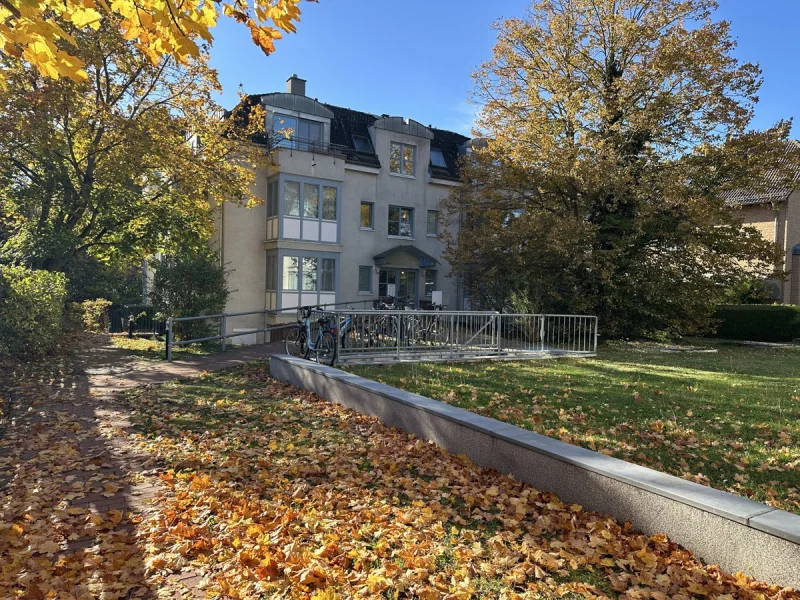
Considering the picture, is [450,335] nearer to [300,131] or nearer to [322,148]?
[322,148]

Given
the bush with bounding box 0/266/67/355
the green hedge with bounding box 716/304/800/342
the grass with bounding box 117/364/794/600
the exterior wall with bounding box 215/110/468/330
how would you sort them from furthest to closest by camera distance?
the exterior wall with bounding box 215/110/468/330
the green hedge with bounding box 716/304/800/342
the bush with bounding box 0/266/67/355
the grass with bounding box 117/364/794/600

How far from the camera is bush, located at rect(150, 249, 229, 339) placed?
14.9 metres

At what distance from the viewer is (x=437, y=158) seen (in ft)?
90.0

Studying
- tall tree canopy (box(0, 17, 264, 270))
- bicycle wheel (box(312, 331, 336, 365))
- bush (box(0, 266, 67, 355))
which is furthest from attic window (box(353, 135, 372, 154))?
bicycle wheel (box(312, 331, 336, 365))

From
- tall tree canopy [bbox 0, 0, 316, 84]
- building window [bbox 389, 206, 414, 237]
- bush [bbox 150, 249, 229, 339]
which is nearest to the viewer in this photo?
tall tree canopy [bbox 0, 0, 316, 84]

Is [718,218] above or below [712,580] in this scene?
above

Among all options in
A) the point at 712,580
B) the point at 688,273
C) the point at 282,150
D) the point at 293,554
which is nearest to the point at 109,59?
the point at 282,150

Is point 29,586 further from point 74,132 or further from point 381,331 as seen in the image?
point 74,132

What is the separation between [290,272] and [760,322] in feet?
61.7

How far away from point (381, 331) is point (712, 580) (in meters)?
8.40

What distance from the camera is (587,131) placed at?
1795cm

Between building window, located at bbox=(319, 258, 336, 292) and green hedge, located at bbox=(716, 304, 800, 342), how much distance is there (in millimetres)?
15285

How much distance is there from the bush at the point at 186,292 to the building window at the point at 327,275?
7.37 metres

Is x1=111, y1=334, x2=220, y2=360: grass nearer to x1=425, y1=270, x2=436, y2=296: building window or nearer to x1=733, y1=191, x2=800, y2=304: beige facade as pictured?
x1=425, y1=270, x2=436, y2=296: building window
